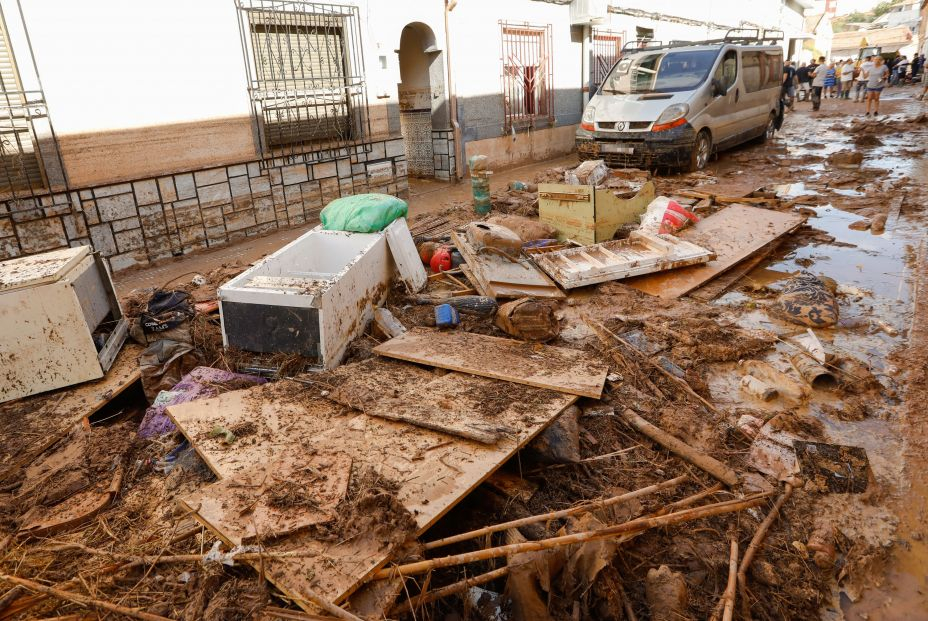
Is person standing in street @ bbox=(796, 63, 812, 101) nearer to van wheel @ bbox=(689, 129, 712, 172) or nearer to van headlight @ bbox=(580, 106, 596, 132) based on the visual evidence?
van wheel @ bbox=(689, 129, 712, 172)

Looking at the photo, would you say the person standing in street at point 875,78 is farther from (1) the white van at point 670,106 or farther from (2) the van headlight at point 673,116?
(2) the van headlight at point 673,116

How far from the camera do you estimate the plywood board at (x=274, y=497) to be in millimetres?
2385

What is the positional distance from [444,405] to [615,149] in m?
8.63

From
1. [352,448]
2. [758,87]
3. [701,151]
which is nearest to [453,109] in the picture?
[701,151]

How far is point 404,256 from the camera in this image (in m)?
5.52

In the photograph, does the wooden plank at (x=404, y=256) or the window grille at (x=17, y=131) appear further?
the window grille at (x=17, y=131)

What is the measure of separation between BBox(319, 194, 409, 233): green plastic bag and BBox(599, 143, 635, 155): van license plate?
622 cm

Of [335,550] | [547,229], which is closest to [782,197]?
[547,229]

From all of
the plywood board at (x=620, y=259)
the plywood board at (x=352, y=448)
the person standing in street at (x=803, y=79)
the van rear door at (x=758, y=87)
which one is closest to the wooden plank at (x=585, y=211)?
the plywood board at (x=620, y=259)

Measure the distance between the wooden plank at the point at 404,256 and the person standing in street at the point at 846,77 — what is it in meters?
26.7

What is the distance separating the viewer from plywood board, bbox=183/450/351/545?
2.38 meters

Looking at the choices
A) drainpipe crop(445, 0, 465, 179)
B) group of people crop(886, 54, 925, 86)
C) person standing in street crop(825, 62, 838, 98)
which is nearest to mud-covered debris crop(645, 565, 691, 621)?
drainpipe crop(445, 0, 465, 179)

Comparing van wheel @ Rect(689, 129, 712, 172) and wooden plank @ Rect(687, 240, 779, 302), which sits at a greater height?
van wheel @ Rect(689, 129, 712, 172)

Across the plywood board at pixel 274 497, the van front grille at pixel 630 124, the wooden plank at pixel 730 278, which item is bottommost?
the wooden plank at pixel 730 278
